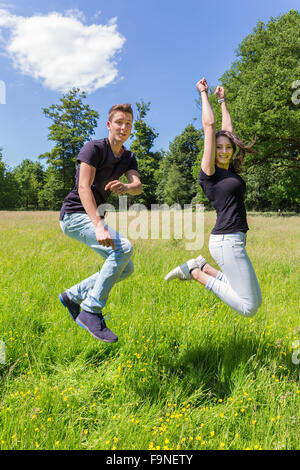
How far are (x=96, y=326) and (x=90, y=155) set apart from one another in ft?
5.42

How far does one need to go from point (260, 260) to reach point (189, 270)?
4864 millimetres

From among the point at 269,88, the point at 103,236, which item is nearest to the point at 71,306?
the point at 103,236

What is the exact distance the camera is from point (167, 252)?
26.7 ft

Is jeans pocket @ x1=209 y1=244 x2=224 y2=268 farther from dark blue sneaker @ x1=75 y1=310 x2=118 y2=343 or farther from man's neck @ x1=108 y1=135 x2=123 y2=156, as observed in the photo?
man's neck @ x1=108 y1=135 x2=123 y2=156

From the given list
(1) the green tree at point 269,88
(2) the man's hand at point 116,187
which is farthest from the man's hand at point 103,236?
(1) the green tree at point 269,88

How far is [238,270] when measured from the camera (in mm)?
3002

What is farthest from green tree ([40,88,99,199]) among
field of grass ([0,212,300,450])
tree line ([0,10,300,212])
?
field of grass ([0,212,300,450])

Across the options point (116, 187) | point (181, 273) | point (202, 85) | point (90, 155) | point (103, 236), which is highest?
point (202, 85)

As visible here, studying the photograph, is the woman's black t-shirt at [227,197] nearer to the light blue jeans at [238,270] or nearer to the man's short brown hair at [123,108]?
the light blue jeans at [238,270]

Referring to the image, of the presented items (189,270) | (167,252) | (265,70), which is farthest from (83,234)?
(265,70)

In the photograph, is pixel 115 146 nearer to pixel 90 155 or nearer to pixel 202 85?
pixel 90 155

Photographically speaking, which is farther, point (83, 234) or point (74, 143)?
point (74, 143)

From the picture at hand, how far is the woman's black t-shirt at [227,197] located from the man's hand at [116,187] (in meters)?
0.84
